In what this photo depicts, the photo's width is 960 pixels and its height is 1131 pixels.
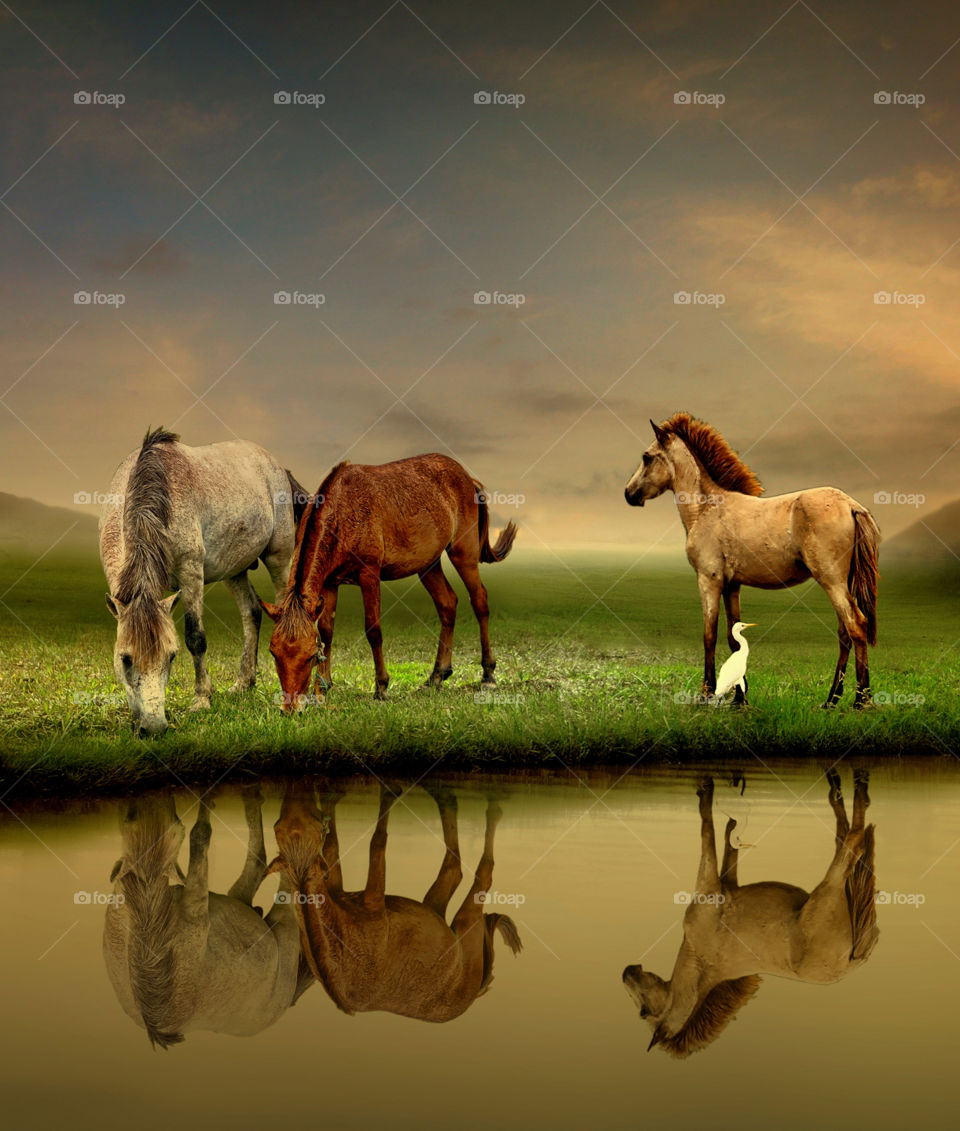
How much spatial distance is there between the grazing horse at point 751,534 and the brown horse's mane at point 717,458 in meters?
0.01

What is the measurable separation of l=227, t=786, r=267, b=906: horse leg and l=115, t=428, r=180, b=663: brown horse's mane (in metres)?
1.78

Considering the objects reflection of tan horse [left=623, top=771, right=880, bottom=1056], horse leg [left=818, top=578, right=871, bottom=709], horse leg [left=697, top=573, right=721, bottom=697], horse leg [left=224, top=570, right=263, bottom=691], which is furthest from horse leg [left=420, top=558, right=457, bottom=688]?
reflection of tan horse [left=623, top=771, right=880, bottom=1056]

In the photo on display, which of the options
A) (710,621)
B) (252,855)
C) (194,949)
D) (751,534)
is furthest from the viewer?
(710,621)

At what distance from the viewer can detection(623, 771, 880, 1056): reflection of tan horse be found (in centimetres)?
395

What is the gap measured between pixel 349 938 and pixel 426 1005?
718 mm

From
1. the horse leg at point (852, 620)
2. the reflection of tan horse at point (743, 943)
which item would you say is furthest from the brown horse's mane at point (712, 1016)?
the horse leg at point (852, 620)

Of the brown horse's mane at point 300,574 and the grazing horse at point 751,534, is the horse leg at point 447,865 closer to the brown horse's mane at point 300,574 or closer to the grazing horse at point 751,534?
the brown horse's mane at point 300,574

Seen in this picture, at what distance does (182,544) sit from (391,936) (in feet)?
22.8

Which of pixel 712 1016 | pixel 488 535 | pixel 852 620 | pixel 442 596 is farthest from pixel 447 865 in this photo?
pixel 488 535

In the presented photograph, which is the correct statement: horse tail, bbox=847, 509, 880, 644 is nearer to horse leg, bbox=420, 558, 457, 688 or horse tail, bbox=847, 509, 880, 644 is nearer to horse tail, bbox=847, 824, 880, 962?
horse leg, bbox=420, 558, 457, 688

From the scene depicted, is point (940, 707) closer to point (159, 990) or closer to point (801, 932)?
point (801, 932)

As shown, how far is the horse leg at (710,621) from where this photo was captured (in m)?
12.1

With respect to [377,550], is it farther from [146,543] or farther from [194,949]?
[194,949]

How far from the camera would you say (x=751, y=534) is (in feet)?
40.0
